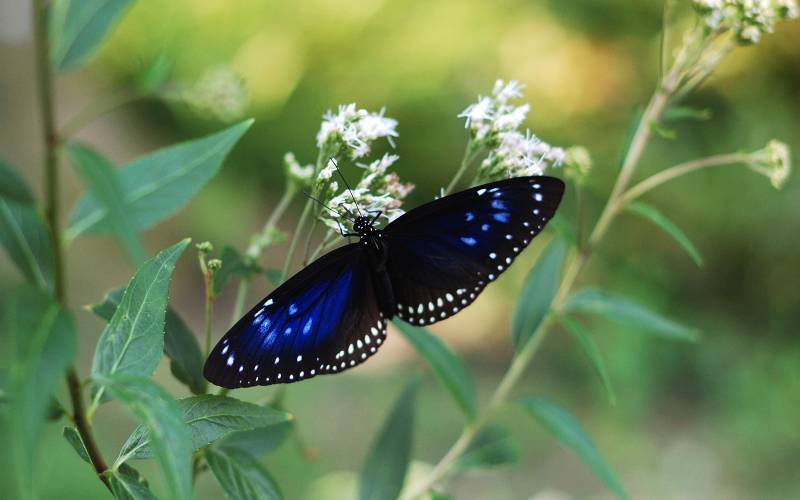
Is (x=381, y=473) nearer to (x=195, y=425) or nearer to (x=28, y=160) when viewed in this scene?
(x=195, y=425)

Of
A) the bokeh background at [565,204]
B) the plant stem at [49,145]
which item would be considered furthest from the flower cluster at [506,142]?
the bokeh background at [565,204]

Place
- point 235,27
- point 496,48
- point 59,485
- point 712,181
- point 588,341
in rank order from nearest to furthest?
point 588,341 → point 59,485 → point 712,181 → point 496,48 → point 235,27

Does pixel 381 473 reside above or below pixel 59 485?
above

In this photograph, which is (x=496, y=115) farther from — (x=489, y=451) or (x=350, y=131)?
(x=489, y=451)

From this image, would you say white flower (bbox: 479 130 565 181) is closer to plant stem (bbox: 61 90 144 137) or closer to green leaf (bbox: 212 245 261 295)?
green leaf (bbox: 212 245 261 295)

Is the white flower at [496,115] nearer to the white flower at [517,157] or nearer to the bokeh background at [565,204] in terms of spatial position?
the white flower at [517,157]

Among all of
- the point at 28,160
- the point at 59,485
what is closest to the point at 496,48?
the point at 28,160

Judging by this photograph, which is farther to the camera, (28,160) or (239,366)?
(28,160)

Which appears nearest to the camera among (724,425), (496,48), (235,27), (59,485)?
(59,485)
